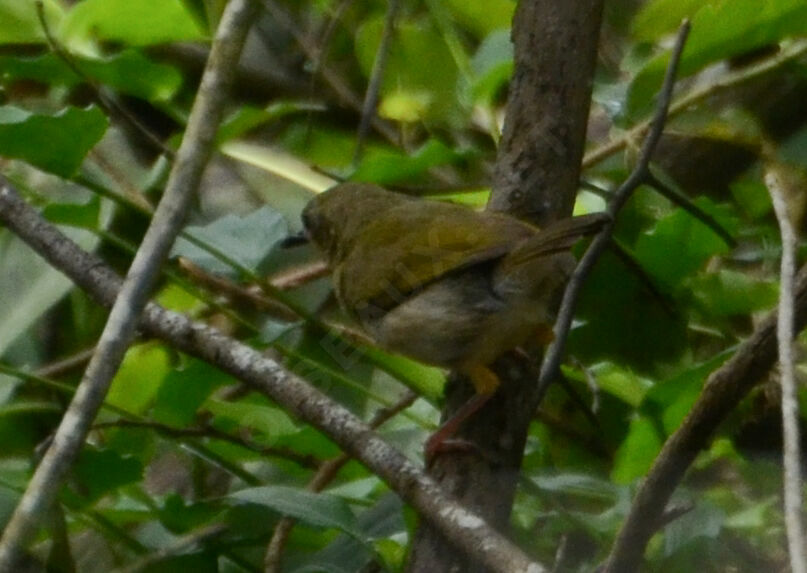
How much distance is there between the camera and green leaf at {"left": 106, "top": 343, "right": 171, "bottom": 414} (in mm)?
2375

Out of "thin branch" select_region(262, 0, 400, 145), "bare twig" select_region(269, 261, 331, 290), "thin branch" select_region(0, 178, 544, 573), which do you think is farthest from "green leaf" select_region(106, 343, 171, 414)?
"thin branch" select_region(262, 0, 400, 145)

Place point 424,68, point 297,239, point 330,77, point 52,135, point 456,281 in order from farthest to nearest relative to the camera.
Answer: point 330,77
point 424,68
point 297,239
point 456,281
point 52,135

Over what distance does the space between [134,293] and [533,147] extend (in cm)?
73

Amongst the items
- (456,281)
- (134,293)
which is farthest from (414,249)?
(134,293)

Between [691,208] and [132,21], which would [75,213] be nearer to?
[132,21]

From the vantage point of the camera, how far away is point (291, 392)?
1.65 m

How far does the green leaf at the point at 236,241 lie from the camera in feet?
6.55

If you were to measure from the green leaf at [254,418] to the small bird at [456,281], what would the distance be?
0.21m

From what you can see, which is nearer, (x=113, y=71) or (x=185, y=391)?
(x=185, y=391)

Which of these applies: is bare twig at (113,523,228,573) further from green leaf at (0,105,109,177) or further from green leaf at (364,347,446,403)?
green leaf at (0,105,109,177)

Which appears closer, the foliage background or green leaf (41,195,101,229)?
the foliage background

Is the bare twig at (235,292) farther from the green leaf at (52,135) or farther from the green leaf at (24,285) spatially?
the green leaf at (52,135)

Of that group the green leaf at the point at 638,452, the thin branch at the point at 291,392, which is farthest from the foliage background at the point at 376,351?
the thin branch at the point at 291,392

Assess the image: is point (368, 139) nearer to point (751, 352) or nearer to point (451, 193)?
point (451, 193)
